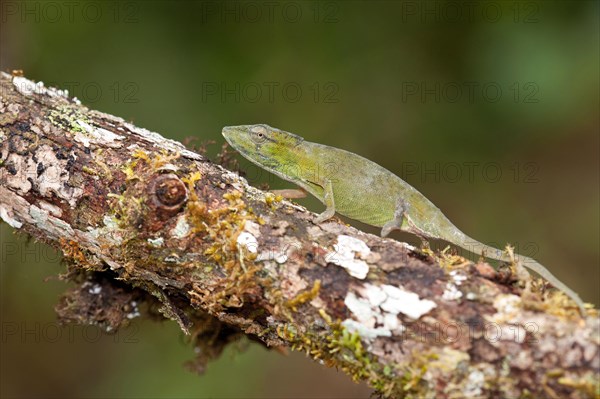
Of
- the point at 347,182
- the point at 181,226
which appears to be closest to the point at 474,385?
the point at 181,226

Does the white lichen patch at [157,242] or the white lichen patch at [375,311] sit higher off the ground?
the white lichen patch at [375,311]

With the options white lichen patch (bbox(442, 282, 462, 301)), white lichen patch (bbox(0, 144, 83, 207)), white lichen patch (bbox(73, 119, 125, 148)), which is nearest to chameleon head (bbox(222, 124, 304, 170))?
white lichen patch (bbox(73, 119, 125, 148))

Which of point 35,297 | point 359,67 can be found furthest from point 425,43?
point 35,297

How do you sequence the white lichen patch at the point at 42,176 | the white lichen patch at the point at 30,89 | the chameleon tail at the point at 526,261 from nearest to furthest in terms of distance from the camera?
the chameleon tail at the point at 526,261
the white lichen patch at the point at 42,176
the white lichen patch at the point at 30,89

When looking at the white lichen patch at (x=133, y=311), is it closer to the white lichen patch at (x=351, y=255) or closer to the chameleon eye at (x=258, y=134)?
the chameleon eye at (x=258, y=134)

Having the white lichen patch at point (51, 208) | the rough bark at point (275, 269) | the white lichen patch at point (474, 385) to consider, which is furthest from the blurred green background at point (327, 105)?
the white lichen patch at point (474, 385)

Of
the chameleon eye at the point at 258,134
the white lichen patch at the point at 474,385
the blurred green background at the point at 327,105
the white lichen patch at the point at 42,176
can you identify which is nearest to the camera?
the white lichen patch at the point at 474,385

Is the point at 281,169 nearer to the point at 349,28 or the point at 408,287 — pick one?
the point at 408,287

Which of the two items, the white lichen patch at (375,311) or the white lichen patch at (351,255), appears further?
the white lichen patch at (351,255)
